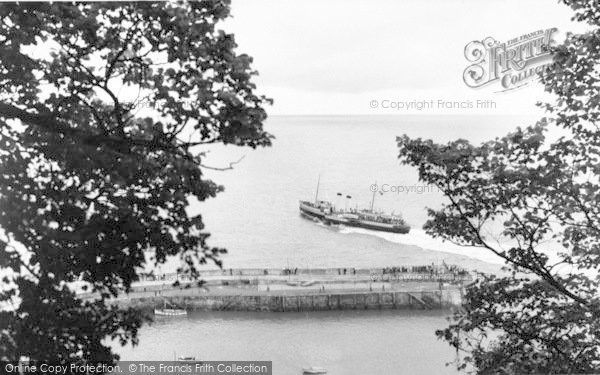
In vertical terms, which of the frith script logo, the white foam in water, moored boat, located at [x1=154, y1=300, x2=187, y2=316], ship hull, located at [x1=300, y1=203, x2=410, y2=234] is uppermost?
the frith script logo

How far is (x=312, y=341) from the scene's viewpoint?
2378 centimetres

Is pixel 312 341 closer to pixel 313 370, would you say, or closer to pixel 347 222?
pixel 313 370

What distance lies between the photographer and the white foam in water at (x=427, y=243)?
122 feet

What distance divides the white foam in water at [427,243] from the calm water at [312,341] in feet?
34.7

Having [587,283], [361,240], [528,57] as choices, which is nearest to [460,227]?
[587,283]

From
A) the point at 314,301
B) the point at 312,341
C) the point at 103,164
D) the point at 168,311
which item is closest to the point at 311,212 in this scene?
the point at 314,301

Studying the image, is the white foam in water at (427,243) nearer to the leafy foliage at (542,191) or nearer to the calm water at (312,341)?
the calm water at (312,341)

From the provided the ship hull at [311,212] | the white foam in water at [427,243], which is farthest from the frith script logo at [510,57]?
the ship hull at [311,212]

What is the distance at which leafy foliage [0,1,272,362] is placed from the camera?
4.14 metres

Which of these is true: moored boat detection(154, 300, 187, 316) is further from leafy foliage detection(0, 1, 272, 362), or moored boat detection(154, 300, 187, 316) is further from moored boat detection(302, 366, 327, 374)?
leafy foliage detection(0, 1, 272, 362)

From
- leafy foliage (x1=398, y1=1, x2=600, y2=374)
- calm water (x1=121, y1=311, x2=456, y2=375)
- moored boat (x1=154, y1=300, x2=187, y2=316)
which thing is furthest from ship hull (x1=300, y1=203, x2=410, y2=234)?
leafy foliage (x1=398, y1=1, x2=600, y2=374)

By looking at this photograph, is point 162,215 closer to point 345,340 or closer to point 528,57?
point 528,57

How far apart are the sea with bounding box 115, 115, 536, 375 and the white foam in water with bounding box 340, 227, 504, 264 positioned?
0.27 feet

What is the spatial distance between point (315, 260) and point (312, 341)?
14.7 metres
